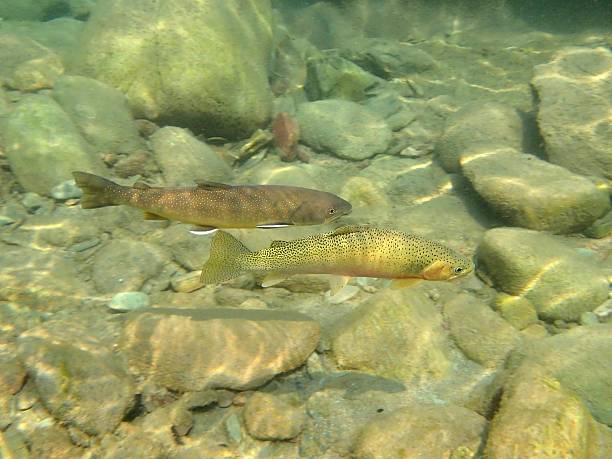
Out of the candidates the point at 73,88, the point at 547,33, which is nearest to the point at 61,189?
the point at 73,88

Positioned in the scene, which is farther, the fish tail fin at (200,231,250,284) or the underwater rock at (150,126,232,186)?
the underwater rock at (150,126,232,186)

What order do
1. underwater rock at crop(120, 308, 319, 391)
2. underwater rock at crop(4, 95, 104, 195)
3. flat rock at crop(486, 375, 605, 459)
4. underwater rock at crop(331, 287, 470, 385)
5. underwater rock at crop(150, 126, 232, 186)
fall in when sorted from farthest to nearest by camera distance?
underwater rock at crop(150, 126, 232, 186)
underwater rock at crop(4, 95, 104, 195)
underwater rock at crop(331, 287, 470, 385)
underwater rock at crop(120, 308, 319, 391)
flat rock at crop(486, 375, 605, 459)

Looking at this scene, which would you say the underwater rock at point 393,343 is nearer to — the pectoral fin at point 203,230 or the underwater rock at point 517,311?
the underwater rock at point 517,311

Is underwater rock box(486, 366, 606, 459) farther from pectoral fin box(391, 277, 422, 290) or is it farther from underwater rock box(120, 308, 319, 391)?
underwater rock box(120, 308, 319, 391)

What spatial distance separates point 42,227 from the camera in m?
5.64

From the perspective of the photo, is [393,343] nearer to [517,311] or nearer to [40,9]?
[517,311]

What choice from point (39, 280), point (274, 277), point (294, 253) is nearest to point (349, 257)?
point (294, 253)

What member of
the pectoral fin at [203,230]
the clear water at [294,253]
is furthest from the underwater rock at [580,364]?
the pectoral fin at [203,230]

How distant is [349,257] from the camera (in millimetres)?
3309

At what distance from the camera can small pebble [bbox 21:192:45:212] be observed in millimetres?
6030

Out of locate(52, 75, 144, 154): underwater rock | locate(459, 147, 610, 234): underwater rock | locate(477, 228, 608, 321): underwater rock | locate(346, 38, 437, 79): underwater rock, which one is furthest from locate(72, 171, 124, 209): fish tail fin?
locate(346, 38, 437, 79): underwater rock

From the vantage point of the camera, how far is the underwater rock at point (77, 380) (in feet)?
11.1

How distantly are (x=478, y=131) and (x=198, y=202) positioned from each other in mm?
5104

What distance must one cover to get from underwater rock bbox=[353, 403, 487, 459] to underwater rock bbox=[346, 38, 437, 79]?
867 centimetres
